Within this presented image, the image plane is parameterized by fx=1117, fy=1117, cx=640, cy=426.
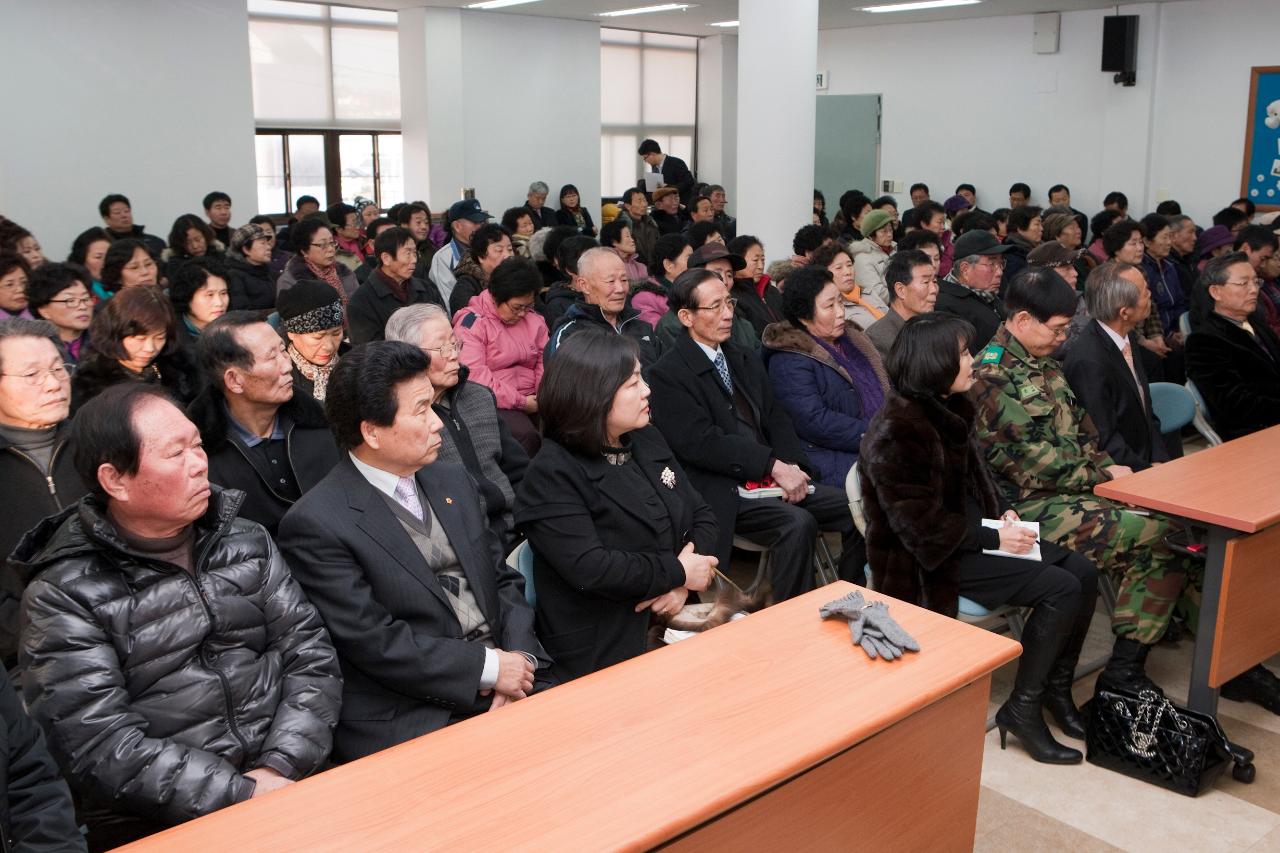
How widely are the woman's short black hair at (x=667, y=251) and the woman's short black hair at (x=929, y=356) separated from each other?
9.71ft

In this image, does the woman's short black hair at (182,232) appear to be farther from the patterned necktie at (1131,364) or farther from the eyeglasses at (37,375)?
the patterned necktie at (1131,364)

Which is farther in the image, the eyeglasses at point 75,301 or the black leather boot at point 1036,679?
the eyeglasses at point 75,301

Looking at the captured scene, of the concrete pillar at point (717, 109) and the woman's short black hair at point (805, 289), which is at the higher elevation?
the concrete pillar at point (717, 109)

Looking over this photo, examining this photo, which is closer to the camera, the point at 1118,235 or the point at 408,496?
the point at 408,496

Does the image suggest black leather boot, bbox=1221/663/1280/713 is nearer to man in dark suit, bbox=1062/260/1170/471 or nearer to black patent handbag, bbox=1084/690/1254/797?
black patent handbag, bbox=1084/690/1254/797

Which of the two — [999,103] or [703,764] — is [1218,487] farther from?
[999,103]

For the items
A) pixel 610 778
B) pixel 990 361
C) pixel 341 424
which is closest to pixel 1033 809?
pixel 990 361

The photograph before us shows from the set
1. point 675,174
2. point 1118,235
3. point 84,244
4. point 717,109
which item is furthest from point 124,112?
point 717,109

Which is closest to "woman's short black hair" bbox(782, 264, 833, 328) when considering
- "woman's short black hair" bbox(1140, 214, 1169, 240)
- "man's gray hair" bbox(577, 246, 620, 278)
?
"man's gray hair" bbox(577, 246, 620, 278)

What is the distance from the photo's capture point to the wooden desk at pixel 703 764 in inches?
68.0

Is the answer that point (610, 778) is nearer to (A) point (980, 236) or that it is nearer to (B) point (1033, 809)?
(B) point (1033, 809)

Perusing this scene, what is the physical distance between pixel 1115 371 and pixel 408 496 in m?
2.98

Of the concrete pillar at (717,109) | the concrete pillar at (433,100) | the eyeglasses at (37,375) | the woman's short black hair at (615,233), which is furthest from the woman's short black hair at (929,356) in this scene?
→ the concrete pillar at (717,109)

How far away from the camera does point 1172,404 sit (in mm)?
4762
